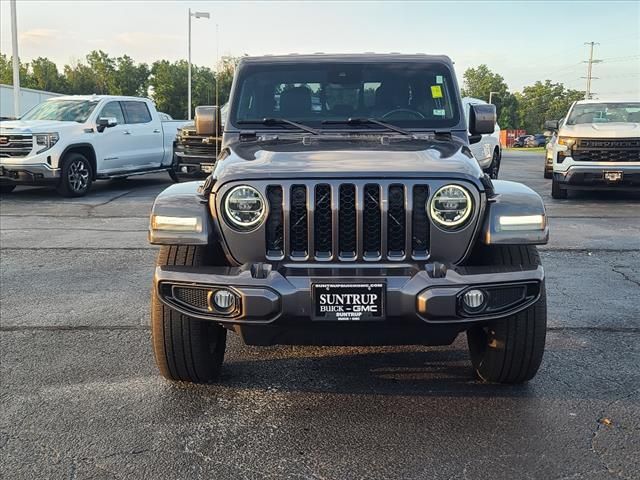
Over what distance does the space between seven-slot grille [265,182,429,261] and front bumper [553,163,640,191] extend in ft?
31.9

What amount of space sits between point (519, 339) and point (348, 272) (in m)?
1.03

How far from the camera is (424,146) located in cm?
427

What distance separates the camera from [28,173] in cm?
1258

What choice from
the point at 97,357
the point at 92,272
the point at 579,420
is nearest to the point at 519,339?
the point at 579,420

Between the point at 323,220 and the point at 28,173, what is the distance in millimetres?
10528

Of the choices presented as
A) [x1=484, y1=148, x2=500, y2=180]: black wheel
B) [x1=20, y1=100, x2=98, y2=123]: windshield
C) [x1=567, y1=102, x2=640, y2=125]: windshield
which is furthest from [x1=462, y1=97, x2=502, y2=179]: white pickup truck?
[x1=20, y1=100, x2=98, y2=123]: windshield

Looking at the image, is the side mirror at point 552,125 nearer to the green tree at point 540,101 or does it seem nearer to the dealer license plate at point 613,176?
the dealer license plate at point 613,176

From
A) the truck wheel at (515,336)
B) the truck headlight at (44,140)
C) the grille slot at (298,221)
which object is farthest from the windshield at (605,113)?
the grille slot at (298,221)

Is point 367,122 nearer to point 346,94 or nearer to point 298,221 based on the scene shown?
point 346,94

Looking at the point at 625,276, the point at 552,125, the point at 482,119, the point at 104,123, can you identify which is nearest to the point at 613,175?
the point at 552,125

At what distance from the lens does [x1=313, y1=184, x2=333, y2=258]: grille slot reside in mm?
3508

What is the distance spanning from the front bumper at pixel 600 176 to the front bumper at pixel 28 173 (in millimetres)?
9252

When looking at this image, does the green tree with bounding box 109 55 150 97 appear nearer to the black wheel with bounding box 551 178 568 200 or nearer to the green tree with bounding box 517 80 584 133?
the green tree with bounding box 517 80 584 133

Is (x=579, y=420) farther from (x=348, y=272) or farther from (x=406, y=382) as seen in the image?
(x=348, y=272)
